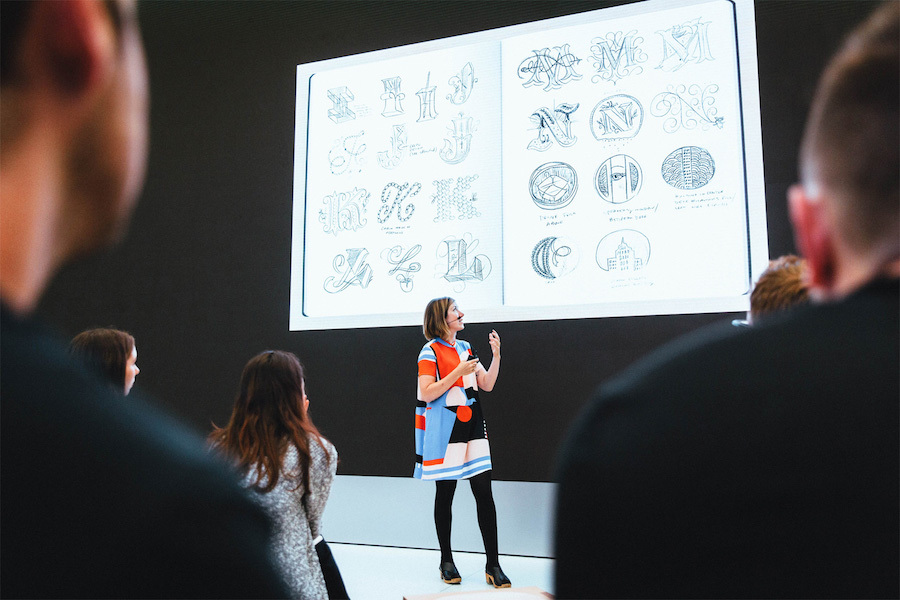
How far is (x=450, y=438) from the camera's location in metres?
3.43

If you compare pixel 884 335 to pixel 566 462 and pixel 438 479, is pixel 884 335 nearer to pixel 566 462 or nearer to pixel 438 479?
pixel 566 462

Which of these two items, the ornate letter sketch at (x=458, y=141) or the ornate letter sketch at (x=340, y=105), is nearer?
the ornate letter sketch at (x=458, y=141)

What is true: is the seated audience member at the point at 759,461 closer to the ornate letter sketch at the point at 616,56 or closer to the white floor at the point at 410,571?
the white floor at the point at 410,571

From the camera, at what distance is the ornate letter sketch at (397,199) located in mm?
4426

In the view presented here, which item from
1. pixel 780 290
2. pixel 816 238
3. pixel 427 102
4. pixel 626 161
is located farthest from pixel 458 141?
pixel 816 238

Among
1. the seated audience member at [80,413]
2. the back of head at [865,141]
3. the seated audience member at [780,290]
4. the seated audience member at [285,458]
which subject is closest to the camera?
the seated audience member at [80,413]

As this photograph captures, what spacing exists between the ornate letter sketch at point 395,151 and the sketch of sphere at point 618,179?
1.26 metres

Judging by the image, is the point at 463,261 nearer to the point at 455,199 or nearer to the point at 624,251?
the point at 455,199

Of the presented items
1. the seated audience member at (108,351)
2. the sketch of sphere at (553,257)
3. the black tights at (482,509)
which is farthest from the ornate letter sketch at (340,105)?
the seated audience member at (108,351)

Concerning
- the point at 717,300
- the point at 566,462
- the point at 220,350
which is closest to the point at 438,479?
the point at 717,300

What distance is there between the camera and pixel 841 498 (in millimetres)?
425

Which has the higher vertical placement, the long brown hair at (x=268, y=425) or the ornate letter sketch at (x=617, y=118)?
the ornate letter sketch at (x=617, y=118)

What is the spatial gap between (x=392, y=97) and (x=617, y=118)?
1473mm

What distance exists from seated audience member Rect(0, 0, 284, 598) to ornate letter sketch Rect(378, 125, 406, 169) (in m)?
4.14
